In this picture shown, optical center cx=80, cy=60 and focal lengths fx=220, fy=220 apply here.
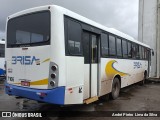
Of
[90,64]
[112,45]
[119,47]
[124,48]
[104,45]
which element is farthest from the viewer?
[124,48]

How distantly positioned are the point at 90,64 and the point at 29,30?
2.25m

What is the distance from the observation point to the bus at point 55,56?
580cm

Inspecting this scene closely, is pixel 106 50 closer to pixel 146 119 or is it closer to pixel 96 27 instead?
pixel 96 27

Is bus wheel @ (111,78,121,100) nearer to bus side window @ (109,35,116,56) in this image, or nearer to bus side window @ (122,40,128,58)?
bus side window @ (109,35,116,56)

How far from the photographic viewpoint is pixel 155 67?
63.3ft

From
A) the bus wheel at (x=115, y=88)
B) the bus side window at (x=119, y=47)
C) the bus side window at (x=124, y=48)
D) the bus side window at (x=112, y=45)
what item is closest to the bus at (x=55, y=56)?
the bus side window at (x=112, y=45)

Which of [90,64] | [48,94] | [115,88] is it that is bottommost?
[115,88]

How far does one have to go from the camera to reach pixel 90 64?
23.9ft

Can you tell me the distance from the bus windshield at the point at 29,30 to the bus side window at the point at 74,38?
0.62 m

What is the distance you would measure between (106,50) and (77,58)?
2.46m

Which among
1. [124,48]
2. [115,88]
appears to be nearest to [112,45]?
[124,48]

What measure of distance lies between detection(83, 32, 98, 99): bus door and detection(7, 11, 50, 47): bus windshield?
1.46 metres

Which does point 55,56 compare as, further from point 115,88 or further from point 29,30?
point 115,88

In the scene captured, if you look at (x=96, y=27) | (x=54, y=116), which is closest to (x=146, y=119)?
(x=54, y=116)
